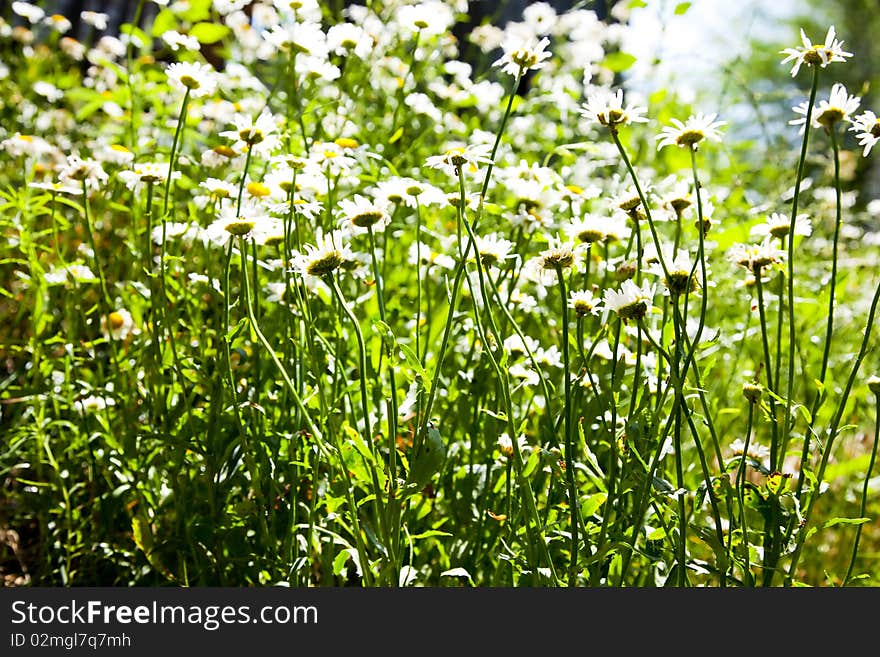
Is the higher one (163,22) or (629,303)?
(163,22)

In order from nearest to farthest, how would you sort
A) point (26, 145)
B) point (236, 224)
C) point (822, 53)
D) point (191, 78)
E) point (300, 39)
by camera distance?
point (822, 53) < point (236, 224) < point (191, 78) < point (300, 39) < point (26, 145)

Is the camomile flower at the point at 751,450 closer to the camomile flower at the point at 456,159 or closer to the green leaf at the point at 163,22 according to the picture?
the camomile flower at the point at 456,159

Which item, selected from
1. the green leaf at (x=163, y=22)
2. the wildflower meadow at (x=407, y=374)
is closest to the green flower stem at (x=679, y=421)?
the wildflower meadow at (x=407, y=374)

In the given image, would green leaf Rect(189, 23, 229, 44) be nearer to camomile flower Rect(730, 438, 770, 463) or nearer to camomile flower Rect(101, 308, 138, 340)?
camomile flower Rect(101, 308, 138, 340)

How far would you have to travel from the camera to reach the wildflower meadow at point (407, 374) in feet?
2.28

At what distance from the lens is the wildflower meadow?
696 millimetres

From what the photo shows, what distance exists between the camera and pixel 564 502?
824mm

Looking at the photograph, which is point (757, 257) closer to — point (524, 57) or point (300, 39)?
point (524, 57)

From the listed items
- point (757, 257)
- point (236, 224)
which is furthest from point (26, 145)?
point (757, 257)

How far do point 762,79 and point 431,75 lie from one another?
11075 millimetres

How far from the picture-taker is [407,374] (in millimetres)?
889

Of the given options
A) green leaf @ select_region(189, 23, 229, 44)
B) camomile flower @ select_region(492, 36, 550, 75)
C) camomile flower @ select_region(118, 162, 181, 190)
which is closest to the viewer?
camomile flower @ select_region(492, 36, 550, 75)

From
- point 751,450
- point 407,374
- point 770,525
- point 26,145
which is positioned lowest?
point 770,525

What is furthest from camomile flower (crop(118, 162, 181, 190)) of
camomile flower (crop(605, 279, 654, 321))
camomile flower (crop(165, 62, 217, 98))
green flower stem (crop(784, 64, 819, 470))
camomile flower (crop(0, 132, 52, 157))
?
green flower stem (crop(784, 64, 819, 470))
